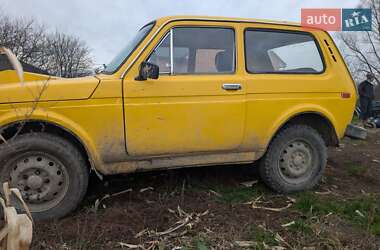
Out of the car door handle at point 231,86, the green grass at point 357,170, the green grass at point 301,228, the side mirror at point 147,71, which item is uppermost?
the side mirror at point 147,71

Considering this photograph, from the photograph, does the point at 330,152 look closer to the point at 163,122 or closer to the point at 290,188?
the point at 290,188

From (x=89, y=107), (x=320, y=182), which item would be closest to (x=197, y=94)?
(x=89, y=107)

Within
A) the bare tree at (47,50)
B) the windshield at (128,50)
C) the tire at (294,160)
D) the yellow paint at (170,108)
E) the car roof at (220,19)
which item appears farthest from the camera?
the bare tree at (47,50)

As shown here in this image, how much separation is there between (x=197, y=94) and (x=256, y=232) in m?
1.48

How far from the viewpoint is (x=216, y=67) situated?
14.1 ft

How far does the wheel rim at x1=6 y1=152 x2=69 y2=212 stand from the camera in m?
3.65

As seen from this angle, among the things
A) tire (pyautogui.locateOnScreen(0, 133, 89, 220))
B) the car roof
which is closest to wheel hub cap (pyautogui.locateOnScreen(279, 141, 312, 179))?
the car roof

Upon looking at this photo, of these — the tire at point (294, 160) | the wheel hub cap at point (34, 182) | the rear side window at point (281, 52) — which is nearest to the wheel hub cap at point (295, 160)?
the tire at point (294, 160)

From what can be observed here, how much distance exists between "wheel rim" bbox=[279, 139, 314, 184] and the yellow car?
12mm

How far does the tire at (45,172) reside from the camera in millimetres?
3623

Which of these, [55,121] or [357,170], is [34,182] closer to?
[55,121]

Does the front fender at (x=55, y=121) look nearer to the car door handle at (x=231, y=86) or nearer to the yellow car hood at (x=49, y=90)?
the yellow car hood at (x=49, y=90)

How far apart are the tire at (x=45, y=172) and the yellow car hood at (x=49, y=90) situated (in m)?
0.35

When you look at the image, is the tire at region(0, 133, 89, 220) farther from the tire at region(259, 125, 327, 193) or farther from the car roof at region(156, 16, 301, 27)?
the tire at region(259, 125, 327, 193)
